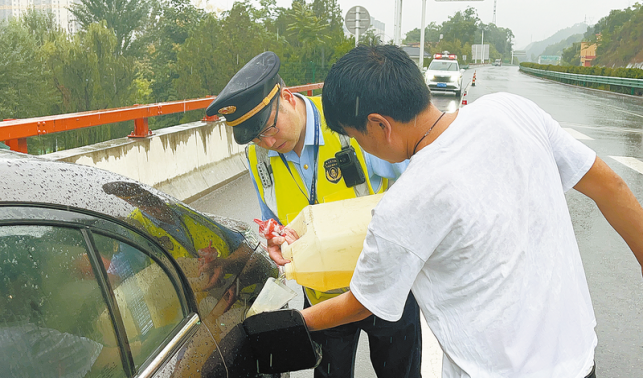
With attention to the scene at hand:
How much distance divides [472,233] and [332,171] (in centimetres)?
104

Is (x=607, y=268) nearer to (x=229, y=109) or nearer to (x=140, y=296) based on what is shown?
(x=229, y=109)

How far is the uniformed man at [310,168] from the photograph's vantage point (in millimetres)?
2295

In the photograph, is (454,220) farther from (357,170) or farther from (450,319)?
(357,170)

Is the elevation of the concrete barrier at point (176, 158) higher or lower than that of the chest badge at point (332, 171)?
lower

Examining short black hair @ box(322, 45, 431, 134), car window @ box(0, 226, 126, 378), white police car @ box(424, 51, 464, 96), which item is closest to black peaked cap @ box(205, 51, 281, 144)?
short black hair @ box(322, 45, 431, 134)

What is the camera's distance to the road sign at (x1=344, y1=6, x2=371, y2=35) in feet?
64.5

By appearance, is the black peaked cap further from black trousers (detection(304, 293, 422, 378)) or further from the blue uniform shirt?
black trousers (detection(304, 293, 422, 378))

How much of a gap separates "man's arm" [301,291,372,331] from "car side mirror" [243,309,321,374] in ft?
0.11

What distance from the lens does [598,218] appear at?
22.6ft

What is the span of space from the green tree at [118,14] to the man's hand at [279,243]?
244ft

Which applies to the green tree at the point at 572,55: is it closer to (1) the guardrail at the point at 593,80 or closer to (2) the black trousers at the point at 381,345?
(1) the guardrail at the point at 593,80

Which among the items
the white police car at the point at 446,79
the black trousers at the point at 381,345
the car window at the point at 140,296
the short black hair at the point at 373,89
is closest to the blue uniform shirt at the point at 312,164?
the black trousers at the point at 381,345

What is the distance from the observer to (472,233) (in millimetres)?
1351

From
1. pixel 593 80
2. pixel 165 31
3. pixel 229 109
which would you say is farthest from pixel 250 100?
pixel 165 31
